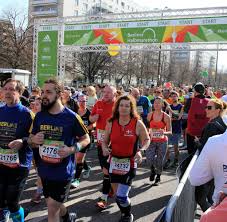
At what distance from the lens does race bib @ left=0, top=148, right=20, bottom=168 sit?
427cm

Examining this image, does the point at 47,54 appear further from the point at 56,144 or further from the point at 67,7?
the point at 67,7

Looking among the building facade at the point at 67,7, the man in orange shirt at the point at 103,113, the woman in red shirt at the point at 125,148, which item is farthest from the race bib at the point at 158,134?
the building facade at the point at 67,7

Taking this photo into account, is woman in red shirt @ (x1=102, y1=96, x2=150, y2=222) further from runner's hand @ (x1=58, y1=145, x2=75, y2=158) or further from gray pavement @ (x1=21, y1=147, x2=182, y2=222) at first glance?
runner's hand @ (x1=58, y1=145, x2=75, y2=158)

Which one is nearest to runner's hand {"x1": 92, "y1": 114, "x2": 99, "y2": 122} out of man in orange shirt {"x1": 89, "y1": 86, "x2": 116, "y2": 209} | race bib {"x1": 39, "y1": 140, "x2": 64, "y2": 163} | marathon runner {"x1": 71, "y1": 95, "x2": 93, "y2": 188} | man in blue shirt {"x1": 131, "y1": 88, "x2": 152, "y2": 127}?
man in orange shirt {"x1": 89, "y1": 86, "x2": 116, "y2": 209}

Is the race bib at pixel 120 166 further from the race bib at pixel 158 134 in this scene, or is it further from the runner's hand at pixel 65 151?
the race bib at pixel 158 134

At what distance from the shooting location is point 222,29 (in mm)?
16031

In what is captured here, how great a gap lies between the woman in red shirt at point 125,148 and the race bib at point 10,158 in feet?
4.05

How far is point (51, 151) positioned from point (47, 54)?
679 inches

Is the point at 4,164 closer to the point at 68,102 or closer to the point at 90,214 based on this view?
the point at 90,214

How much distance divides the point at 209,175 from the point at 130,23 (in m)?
16.2

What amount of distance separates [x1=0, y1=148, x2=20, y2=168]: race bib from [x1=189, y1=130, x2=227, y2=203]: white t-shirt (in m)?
2.35

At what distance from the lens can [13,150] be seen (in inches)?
168

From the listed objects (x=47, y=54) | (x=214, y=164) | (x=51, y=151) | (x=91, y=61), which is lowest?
(x=51, y=151)

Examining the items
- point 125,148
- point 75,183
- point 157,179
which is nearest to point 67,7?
point 157,179
